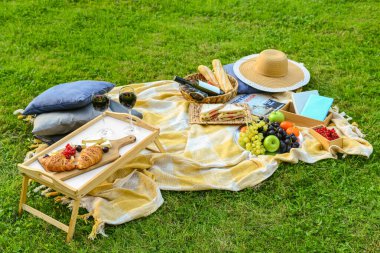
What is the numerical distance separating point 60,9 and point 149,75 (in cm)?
258

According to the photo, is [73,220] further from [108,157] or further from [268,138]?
[268,138]

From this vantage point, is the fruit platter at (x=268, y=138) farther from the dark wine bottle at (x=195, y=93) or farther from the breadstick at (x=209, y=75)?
the breadstick at (x=209, y=75)

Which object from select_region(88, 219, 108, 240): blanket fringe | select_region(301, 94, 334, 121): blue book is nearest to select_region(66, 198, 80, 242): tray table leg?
select_region(88, 219, 108, 240): blanket fringe

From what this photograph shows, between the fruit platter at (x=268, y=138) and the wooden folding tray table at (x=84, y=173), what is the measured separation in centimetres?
81

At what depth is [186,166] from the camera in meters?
4.09

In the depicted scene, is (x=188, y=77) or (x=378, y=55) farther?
(x=378, y=55)

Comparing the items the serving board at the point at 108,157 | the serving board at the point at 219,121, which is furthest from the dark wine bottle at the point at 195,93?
the serving board at the point at 108,157

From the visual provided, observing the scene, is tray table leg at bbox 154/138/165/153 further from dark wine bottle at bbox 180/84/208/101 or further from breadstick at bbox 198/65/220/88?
breadstick at bbox 198/65/220/88

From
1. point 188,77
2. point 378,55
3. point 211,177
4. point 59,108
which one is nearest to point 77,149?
point 59,108

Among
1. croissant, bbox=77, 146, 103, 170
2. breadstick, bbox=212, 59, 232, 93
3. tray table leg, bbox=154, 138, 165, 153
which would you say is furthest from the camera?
breadstick, bbox=212, 59, 232, 93

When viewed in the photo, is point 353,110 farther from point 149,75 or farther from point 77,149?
point 77,149

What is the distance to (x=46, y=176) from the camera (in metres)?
3.34

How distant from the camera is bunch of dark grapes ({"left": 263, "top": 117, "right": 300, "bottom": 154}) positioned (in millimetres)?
4250

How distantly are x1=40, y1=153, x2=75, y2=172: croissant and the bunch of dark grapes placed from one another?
1.85 metres
